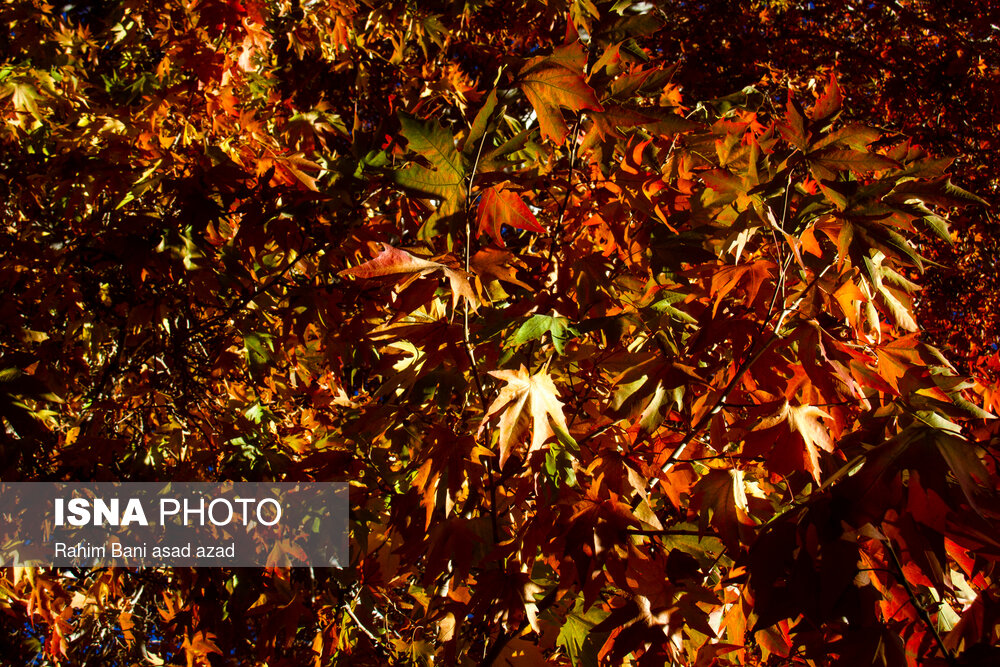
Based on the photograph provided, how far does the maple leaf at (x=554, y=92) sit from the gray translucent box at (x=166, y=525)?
1.63 metres

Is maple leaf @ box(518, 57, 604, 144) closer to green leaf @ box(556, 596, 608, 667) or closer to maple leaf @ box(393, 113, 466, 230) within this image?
maple leaf @ box(393, 113, 466, 230)

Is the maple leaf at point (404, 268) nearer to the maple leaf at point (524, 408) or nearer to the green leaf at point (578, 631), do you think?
the maple leaf at point (524, 408)

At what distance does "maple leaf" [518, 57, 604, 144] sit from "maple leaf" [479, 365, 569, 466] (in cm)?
53

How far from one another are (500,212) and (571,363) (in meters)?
0.68

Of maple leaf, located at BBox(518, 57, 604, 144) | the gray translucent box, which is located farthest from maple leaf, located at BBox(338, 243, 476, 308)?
the gray translucent box

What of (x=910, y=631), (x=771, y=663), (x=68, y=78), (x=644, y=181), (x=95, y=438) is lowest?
(x=771, y=663)

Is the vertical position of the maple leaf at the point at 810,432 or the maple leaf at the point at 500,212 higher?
the maple leaf at the point at 500,212

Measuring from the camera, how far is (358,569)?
8.03 ft

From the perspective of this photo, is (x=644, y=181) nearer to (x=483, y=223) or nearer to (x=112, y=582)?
(x=483, y=223)

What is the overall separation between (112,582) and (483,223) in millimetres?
3202

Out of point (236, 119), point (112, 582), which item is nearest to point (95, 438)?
point (112, 582)

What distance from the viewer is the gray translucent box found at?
2.39m

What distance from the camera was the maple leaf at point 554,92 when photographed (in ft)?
4.34

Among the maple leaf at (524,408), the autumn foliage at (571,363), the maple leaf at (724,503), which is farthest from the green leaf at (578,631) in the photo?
the maple leaf at (524,408)
